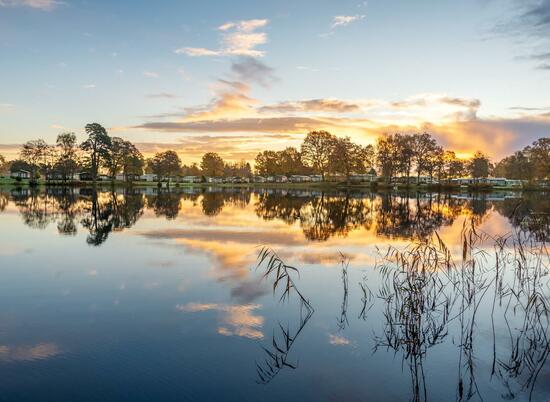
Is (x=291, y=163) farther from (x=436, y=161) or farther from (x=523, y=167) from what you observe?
(x=523, y=167)

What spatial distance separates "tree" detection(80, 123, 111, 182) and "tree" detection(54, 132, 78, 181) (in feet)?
26.0

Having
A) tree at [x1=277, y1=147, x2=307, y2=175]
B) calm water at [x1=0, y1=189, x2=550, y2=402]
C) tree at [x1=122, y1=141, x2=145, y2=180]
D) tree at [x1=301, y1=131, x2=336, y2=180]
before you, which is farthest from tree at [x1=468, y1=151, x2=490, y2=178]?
calm water at [x1=0, y1=189, x2=550, y2=402]

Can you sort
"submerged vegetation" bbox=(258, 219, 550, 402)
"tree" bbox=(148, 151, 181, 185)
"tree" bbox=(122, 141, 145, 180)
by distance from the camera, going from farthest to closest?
1. "tree" bbox=(148, 151, 181, 185)
2. "tree" bbox=(122, 141, 145, 180)
3. "submerged vegetation" bbox=(258, 219, 550, 402)

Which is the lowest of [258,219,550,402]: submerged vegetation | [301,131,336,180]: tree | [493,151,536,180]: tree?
[258,219,550,402]: submerged vegetation

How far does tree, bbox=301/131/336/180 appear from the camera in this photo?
161 meters

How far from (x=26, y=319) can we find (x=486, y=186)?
140346mm

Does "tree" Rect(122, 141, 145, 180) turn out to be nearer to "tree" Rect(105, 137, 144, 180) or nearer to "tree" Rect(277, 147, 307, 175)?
"tree" Rect(105, 137, 144, 180)

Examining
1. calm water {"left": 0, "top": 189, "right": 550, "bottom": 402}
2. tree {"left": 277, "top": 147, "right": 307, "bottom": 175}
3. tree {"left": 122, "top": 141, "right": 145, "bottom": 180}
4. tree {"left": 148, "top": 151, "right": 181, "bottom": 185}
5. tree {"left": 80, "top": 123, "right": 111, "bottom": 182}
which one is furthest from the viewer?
tree {"left": 277, "top": 147, "right": 307, "bottom": 175}

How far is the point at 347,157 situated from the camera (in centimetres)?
14662

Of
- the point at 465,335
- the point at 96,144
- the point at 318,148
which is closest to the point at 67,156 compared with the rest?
the point at 96,144

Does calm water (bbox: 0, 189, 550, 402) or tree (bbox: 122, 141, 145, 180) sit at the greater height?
tree (bbox: 122, 141, 145, 180)

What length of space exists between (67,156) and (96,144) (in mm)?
12934

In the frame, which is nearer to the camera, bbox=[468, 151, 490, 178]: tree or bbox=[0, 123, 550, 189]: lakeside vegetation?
bbox=[0, 123, 550, 189]: lakeside vegetation

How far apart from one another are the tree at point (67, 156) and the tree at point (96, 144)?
26.0ft
